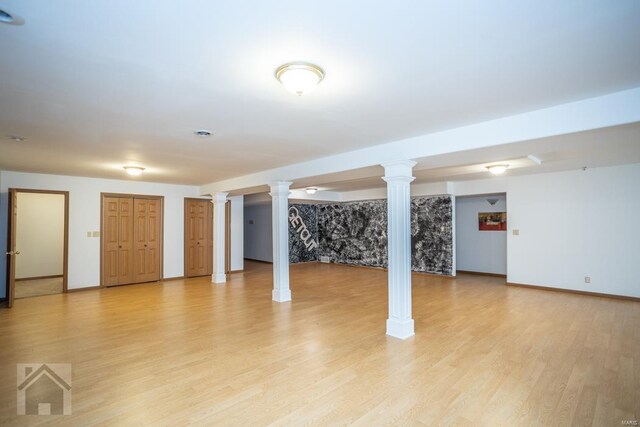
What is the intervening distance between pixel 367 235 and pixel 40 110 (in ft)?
28.0

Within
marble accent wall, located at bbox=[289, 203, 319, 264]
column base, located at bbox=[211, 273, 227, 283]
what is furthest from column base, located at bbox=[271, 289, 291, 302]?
marble accent wall, located at bbox=[289, 203, 319, 264]

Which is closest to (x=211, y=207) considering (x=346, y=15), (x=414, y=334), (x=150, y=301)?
(x=150, y=301)

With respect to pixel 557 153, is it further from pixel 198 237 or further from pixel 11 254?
pixel 11 254

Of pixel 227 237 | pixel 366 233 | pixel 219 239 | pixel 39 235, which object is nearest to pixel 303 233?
pixel 366 233

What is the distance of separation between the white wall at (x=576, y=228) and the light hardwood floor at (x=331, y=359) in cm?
56

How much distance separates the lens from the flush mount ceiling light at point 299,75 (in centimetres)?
208

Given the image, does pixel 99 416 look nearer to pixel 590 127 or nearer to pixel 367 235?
pixel 590 127

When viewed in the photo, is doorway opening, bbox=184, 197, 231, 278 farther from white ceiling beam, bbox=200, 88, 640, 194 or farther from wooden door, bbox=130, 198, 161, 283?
white ceiling beam, bbox=200, 88, 640, 194

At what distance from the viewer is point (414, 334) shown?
4129 mm

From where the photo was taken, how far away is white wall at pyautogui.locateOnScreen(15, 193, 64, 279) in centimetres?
Result: 794

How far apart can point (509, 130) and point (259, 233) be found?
10.1 m

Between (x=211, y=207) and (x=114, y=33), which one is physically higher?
(x=114, y=33)

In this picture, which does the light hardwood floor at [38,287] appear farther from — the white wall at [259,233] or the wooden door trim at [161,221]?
the white wall at [259,233]

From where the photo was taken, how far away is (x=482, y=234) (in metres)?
8.46
